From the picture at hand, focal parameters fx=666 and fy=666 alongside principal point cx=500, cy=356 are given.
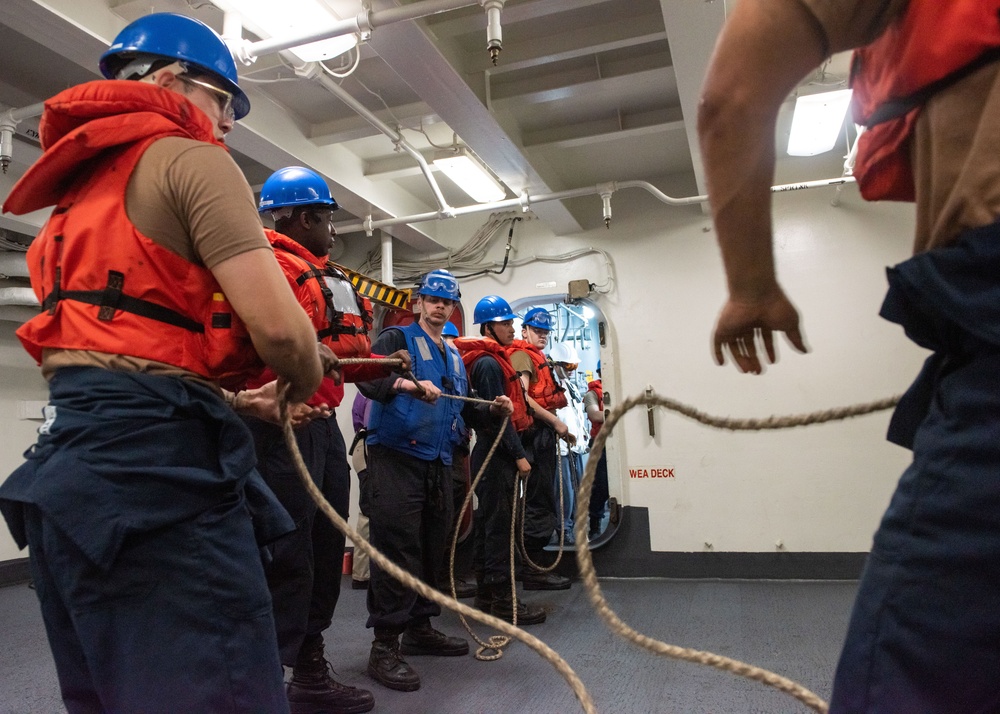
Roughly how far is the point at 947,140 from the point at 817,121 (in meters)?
4.28

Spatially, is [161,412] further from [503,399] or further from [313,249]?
[503,399]

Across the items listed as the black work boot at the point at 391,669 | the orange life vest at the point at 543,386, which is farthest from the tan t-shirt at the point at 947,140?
the orange life vest at the point at 543,386

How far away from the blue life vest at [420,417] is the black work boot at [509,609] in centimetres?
124

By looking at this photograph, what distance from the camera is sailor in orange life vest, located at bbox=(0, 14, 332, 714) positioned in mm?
982

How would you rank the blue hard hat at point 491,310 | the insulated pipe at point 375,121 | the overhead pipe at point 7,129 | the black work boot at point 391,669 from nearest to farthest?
the black work boot at point 391,669 → the overhead pipe at point 7,129 → the insulated pipe at point 375,121 → the blue hard hat at point 491,310

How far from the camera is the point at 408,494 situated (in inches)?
121

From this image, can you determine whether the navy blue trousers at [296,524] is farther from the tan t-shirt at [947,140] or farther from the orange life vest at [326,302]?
the tan t-shirt at [947,140]

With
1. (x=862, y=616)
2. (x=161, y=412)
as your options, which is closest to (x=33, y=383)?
(x=161, y=412)

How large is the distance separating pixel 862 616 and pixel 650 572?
17.3ft

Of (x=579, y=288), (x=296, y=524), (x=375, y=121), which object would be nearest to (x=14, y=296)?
(x=375, y=121)

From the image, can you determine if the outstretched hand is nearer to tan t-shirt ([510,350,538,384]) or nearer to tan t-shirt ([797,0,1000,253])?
tan t-shirt ([797,0,1000,253])

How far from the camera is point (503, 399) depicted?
3.95m

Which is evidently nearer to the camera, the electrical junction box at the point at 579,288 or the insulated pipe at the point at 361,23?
the insulated pipe at the point at 361,23

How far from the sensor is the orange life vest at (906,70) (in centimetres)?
68
